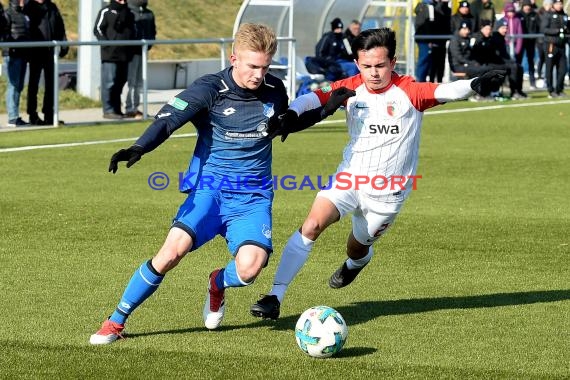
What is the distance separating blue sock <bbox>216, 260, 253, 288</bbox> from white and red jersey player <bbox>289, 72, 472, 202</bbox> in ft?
3.38

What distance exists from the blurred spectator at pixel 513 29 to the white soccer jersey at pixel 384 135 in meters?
21.3

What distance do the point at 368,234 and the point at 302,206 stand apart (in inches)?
178

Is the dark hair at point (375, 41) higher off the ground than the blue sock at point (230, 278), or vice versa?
the dark hair at point (375, 41)

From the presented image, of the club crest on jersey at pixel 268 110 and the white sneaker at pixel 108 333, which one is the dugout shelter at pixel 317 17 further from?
the white sneaker at pixel 108 333

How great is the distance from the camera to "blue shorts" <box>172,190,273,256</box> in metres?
7.29

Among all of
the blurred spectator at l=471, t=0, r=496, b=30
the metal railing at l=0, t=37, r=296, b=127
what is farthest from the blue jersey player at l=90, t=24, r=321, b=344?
the blurred spectator at l=471, t=0, r=496, b=30

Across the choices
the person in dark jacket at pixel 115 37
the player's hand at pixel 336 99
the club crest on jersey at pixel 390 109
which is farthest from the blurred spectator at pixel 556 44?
the player's hand at pixel 336 99

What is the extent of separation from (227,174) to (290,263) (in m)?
0.81

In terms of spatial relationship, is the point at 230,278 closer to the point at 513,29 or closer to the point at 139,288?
the point at 139,288

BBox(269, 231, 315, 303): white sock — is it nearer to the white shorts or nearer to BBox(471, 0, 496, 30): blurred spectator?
the white shorts

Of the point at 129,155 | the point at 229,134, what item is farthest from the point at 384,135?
the point at 129,155

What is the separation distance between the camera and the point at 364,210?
26.9 ft

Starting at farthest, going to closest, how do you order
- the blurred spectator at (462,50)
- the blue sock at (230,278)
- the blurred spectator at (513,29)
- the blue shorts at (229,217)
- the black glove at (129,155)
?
1. the blurred spectator at (513,29)
2. the blurred spectator at (462,50)
3. the blue sock at (230,278)
4. the blue shorts at (229,217)
5. the black glove at (129,155)

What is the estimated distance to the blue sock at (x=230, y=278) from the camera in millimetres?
7397
